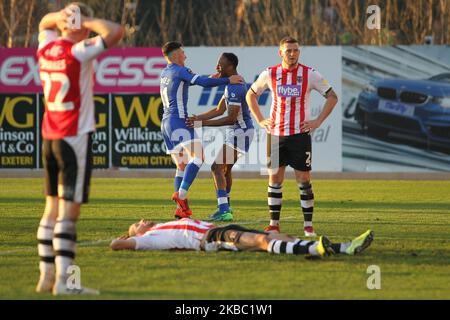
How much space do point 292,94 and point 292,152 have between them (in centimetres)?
71

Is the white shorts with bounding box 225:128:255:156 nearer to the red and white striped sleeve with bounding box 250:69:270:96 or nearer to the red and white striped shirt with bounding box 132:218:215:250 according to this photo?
the red and white striped sleeve with bounding box 250:69:270:96

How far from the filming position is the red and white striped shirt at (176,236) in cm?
1095

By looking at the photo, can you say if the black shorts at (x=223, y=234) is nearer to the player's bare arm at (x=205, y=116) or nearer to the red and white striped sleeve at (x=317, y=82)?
the red and white striped sleeve at (x=317, y=82)

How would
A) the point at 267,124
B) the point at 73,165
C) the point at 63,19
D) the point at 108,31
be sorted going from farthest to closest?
the point at 267,124, the point at 63,19, the point at 73,165, the point at 108,31

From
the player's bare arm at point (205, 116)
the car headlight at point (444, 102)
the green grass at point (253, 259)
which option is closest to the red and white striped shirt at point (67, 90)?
the green grass at point (253, 259)

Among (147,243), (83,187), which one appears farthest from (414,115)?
(83,187)

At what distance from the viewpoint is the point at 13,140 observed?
95.7 ft

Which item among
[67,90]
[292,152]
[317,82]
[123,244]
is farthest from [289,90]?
[67,90]

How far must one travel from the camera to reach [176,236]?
11.0 m

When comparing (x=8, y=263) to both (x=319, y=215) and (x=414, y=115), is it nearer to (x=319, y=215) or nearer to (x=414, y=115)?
(x=319, y=215)

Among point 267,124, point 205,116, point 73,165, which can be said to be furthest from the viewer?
point 205,116

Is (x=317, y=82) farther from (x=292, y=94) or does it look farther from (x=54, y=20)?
(x=54, y=20)

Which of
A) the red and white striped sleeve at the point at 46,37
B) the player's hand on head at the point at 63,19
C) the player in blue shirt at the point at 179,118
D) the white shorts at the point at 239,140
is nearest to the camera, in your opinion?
the player's hand on head at the point at 63,19
